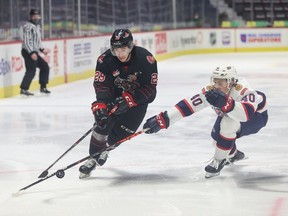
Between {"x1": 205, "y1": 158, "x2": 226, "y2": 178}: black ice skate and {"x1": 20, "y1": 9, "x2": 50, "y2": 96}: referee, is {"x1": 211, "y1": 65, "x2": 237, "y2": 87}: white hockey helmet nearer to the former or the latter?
{"x1": 205, "y1": 158, "x2": 226, "y2": 178}: black ice skate

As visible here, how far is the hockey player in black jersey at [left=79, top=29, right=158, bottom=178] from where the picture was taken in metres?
4.49

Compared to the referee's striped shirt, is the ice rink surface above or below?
below

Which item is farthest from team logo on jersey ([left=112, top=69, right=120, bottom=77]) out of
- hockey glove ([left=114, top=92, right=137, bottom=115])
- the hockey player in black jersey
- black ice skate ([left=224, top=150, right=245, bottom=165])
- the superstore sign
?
the superstore sign

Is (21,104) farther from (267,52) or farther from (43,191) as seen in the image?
(267,52)

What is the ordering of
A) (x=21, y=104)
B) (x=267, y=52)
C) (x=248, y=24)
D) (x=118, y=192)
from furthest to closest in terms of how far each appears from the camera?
(x=248, y=24) < (x=267, y=52) < (x=21, y=104) < (x=118, y=192)

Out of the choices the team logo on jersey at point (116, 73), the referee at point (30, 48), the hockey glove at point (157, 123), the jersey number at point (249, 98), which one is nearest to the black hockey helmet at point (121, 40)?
the team logo on jersey at point (116, 73)

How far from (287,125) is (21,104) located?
3782 mm

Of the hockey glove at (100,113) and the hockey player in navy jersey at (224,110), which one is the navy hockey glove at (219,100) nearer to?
the hockey player in navy jersey at (224,110)

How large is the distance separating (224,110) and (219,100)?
90 millimetres

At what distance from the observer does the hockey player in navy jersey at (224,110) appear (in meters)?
4.46

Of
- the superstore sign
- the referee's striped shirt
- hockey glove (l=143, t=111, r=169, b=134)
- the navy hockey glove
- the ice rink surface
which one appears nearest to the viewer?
the ice rink surface

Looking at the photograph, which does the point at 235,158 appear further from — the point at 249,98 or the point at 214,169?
the point at 249,98

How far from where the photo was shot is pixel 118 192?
14.3ft

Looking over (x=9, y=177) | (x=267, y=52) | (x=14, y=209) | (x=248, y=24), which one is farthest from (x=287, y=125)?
(x=248, y=24)
